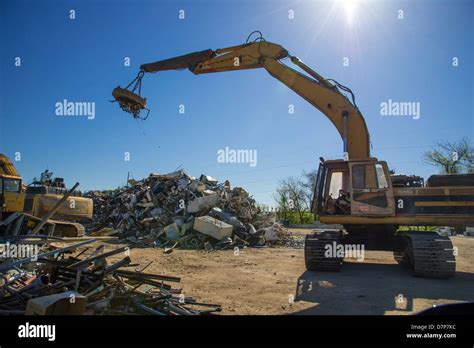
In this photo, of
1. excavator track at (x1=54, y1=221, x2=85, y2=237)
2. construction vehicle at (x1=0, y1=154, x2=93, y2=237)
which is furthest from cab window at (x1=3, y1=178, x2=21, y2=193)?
excavator track at (x1=54, y1=221, x2=85, y2=237)

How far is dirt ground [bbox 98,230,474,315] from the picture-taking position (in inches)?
192

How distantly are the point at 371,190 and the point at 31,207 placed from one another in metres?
10.8

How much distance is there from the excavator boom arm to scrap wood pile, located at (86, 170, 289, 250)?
595 centimetres

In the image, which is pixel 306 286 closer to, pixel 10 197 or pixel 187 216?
pixel 187 216

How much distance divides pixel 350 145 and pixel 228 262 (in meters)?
4.58

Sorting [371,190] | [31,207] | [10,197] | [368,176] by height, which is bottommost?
[31,207]

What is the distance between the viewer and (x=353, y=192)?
754cm

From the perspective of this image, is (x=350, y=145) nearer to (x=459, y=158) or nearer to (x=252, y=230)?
(x=252, y=230)

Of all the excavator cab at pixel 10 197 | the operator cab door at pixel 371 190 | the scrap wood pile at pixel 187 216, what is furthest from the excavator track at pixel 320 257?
the excavator cab at pixel 10 197

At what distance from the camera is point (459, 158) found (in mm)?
28375

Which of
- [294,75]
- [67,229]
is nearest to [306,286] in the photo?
[294,75]

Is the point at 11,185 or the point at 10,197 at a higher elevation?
the point at 11,185

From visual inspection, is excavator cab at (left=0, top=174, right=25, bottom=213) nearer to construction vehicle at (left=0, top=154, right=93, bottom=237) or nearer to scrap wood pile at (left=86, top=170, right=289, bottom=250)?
construction vehicle at (left=0, top=154, right=93, bottom=237)

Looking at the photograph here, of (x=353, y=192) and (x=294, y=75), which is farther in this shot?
(x=294, y=75)
